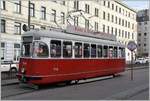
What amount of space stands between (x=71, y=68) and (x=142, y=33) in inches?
4997

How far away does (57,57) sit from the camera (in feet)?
61.6

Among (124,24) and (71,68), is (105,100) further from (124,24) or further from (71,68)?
(124,24)

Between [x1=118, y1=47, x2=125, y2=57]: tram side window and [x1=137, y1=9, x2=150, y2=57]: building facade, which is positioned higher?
[x1=137, y1=9, x2=150, y2=57]: building facade

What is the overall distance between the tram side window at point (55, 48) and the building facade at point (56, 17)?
6.55m

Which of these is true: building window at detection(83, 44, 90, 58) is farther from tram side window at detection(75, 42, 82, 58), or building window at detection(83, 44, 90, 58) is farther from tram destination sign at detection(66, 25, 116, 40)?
tram destination sign at detection(66, 25, 116, 40)

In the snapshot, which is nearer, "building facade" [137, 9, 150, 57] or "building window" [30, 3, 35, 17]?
"building window" [30, 3, 35, 17]

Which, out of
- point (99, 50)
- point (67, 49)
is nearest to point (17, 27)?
point (99, 50)

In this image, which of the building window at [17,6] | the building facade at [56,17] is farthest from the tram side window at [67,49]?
the building window at [17,6]

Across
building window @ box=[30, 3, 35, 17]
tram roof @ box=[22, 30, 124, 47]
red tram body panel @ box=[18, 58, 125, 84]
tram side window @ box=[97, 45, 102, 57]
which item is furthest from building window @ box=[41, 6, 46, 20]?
tram side window @ box=[97, 45, 102, 57]

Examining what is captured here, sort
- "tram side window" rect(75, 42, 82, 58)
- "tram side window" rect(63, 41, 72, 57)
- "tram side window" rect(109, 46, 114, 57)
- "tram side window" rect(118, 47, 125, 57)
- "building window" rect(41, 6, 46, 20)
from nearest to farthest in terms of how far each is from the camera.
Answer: "tram side window" rect(63, 41, 72, 57)
"tram side window" rect(75, 42, 82, 58)
"tram side window" rect(109, 46, 114, 57)
"tram side window" rect(118, 47, 125, 57)
"building window" rect(41, 6, 46, 20)

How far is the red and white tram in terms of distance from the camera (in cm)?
1784

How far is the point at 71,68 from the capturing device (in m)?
20.1

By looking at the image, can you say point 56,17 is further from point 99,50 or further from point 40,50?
point 40,50

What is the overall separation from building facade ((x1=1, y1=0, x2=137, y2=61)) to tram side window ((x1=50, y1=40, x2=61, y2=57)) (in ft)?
21.5
